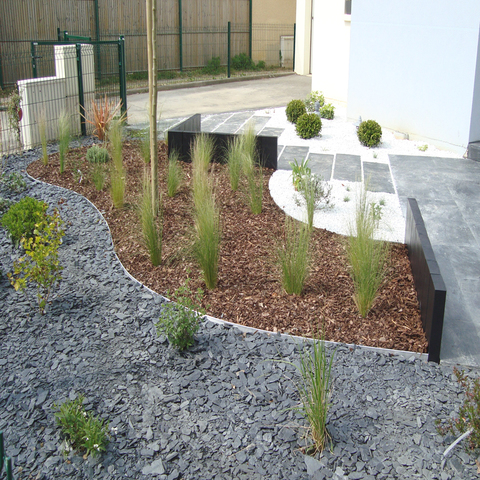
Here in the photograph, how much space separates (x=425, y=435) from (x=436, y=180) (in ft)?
15.0

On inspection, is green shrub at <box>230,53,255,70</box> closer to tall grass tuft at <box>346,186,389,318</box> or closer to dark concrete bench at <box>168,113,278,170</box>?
dark concrete bench at <box>168,113,278,170</box>

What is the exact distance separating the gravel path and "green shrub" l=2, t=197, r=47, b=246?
2.87 ft

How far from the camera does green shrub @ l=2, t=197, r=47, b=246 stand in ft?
16.1

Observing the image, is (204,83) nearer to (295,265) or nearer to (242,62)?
(242,62)

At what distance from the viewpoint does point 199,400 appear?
10.4 feet

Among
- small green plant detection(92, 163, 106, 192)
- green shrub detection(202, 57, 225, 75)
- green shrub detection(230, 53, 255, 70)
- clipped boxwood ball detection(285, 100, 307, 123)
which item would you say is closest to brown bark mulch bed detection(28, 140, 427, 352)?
small green plant detection(92, 163, 106, 192)

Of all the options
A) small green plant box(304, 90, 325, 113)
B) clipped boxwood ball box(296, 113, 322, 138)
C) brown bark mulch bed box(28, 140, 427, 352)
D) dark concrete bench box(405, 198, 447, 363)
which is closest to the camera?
dark concrete bench box(405, 198, 447, 363)

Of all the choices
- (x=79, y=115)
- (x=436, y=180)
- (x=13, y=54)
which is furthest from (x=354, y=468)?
(x=13, y=54)

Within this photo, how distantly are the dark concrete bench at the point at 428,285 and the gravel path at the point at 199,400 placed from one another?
0.62 ft

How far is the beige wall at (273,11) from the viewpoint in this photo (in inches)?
690

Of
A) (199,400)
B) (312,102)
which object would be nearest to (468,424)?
(199,400)

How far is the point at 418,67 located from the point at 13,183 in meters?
5.81

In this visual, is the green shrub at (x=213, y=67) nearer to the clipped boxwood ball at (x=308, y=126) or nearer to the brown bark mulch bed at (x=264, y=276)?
the clipped boxwood ball at (x=308, y=126)

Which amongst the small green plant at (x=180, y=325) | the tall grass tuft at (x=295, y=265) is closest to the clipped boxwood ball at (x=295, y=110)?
the tall grass tuft at (x=295, y=265)
